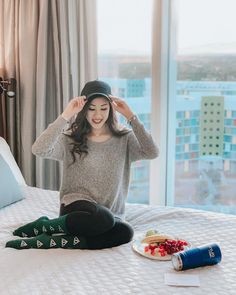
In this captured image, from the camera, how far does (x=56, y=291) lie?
133 centimetres

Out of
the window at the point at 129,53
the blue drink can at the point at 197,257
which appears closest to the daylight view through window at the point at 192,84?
the window at the point at 129,53

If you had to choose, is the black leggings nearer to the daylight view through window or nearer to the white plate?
the white plate

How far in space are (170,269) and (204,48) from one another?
1555 millimetres

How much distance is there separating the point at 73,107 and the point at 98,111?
0.38 feet

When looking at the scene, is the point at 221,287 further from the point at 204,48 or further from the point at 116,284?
the point at 204,48

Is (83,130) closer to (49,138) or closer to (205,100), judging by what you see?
(49,138)

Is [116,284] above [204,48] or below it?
below

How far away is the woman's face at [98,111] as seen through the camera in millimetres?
1931

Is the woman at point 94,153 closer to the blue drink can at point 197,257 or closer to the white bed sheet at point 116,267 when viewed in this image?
the white bed sheet at point 116,267

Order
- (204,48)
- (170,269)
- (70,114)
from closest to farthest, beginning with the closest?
(170,269), (70,114), (204,48)

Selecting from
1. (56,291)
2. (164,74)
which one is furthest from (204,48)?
(56,291)

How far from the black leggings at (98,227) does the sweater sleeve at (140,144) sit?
1.14 ft

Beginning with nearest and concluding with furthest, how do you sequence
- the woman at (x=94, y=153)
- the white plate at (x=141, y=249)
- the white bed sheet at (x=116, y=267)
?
the white bed sheet at (x=116, y=267), the white plate at (x=141, y=249), the woman at (x=94, y=153)

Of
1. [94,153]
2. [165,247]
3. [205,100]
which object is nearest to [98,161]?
[94,153]
